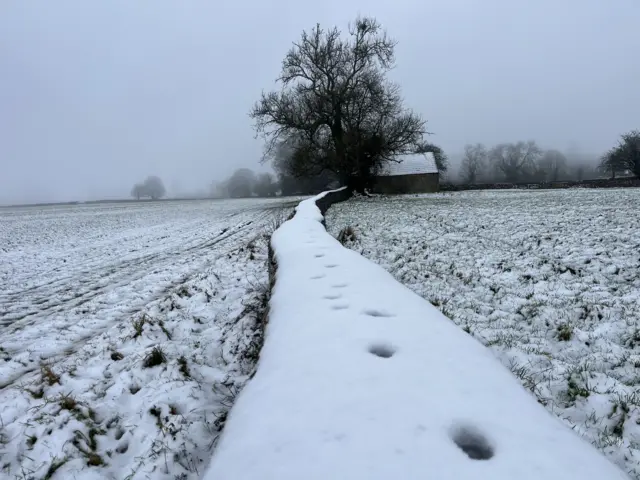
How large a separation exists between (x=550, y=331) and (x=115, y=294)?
667 cm

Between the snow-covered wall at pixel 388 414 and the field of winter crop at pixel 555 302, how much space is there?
3.08 feet

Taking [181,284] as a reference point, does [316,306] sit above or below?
above

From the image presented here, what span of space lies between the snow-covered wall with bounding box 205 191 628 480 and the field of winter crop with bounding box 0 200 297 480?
860mm

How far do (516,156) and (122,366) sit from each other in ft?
415

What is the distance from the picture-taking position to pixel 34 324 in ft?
17.3

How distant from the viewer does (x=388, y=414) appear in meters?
1.79

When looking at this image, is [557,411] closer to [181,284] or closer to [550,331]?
[550,331]

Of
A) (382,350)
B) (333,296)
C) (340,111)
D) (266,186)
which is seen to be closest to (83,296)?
(333,296)

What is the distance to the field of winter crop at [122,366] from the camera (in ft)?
8.41

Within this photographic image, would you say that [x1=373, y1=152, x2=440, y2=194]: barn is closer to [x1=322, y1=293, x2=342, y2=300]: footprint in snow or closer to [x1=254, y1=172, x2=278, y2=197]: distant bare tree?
[x1=322, y1=293, x2=342, y2=300]: footprint in snow

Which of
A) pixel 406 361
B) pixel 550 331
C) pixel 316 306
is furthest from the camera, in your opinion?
pixel 550 331

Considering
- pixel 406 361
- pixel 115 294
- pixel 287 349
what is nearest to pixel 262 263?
pixel 115 294

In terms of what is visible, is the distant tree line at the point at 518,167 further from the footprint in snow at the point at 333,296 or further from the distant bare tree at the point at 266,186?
the footprint in snow at the point at 333,296

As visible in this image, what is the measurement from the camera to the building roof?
3592 centimetres
